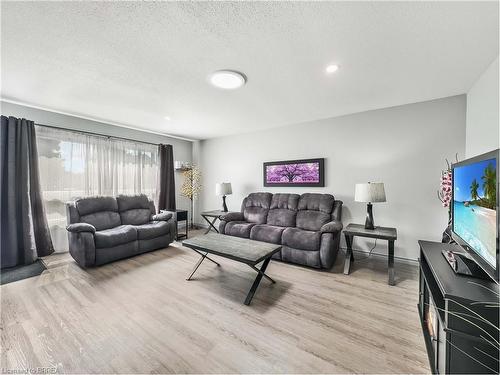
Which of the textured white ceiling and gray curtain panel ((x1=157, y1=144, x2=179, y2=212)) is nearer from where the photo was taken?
the textured white ceiling

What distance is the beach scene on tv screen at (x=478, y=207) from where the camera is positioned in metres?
1.11

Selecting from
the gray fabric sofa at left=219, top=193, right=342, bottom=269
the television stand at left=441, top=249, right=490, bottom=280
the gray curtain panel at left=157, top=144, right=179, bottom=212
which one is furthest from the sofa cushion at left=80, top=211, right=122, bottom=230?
the television stand at left=441, top=249, right=490, bottom=280

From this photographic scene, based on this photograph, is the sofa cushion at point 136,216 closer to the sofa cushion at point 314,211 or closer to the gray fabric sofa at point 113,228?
the gray fabric sofa at point 113,228

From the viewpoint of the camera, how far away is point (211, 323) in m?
1.79

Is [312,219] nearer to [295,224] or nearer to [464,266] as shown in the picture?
[295,224]

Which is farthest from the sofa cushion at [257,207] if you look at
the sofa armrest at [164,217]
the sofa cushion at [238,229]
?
the sofa armrest at [164,217]

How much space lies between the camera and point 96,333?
1.67 metres

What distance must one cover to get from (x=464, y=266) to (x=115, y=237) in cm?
384

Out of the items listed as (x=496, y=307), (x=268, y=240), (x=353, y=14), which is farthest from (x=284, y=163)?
(x=496, y=307)

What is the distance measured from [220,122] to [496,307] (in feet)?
12.7

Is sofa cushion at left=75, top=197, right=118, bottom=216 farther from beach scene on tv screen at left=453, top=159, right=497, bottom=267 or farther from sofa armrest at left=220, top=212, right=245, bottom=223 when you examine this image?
beach scene on tv screen at left=453, top=159, right=497, bottom=267

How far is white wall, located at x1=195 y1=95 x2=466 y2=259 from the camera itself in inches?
111

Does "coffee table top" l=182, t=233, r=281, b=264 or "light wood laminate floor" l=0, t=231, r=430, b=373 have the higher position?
"coffee table top" l=182, t=233, r=281, b=264

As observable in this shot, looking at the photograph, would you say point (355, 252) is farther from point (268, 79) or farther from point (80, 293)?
point (80, 293)
